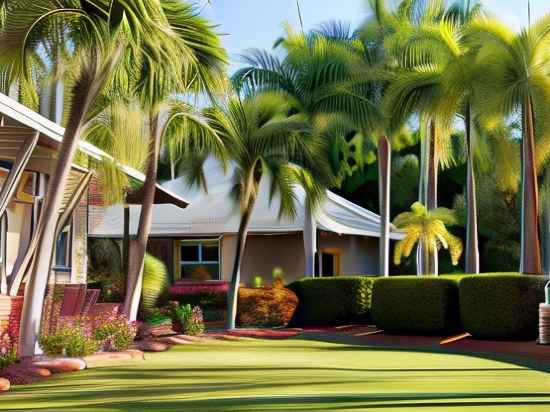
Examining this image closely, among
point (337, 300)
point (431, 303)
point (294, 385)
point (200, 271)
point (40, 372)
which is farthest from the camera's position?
point (200, 271)

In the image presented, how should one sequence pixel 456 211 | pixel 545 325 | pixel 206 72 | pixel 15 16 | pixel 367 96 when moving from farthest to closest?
pixel 456 211, pixel 367 96, pixel 545 325, pixel 206 72, pixel 15 16

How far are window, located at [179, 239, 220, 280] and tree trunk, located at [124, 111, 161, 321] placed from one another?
13276mm

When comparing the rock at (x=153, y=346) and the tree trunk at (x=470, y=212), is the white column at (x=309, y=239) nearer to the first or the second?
the tree trunk at (x=470, y=212)

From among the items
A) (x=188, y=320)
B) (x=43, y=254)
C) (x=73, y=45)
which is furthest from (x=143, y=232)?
(x=73, y=45)

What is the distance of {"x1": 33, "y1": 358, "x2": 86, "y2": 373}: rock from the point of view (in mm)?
12516

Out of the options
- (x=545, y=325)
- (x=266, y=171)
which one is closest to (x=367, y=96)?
(x=266, y=171)

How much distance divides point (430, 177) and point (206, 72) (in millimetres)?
14717

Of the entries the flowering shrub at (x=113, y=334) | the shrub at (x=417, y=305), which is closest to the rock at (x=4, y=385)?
the flowering shrub at (x=113, y=334)

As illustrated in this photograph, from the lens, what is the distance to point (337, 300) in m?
24.3

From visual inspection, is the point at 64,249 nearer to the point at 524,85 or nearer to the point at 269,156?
the point at 269,156

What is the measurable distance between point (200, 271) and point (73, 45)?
19692 mm

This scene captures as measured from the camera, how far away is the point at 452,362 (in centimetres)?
1470

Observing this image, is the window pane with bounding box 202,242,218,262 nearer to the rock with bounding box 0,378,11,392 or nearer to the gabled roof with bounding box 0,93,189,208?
the gabled roof with bounding box 0,93,189,208

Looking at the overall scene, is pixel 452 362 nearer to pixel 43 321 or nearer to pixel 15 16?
pixel 43 321
